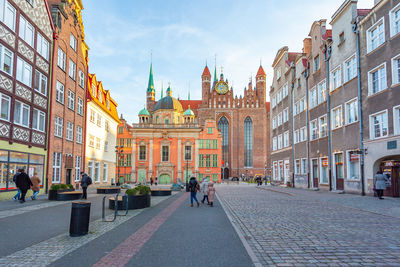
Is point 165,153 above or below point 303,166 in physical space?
above

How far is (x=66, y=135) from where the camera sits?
87.6 ft

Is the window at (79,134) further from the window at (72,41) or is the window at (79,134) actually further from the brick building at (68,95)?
the window at (72,41)

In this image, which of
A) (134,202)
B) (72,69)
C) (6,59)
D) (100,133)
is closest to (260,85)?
(100,133)

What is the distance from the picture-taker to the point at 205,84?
87.8m

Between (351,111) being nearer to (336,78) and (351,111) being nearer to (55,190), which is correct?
(336,78)

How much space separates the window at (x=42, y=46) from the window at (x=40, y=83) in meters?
1.35

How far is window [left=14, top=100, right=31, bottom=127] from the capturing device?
18.9 meters

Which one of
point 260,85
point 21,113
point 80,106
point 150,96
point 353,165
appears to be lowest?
point 353,165

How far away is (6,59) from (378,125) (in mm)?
21401

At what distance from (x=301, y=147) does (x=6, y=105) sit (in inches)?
1007

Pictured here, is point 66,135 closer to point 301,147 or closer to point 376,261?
point 301,147

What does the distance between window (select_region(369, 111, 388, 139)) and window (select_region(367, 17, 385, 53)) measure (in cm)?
424

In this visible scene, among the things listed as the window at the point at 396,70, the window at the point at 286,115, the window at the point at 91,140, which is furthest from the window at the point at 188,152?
the window at the point at 396,70

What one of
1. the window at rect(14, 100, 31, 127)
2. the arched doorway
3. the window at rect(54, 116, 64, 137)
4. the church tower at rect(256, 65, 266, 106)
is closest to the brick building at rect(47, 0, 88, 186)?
the window at rect(54, 116, 64, 137)
